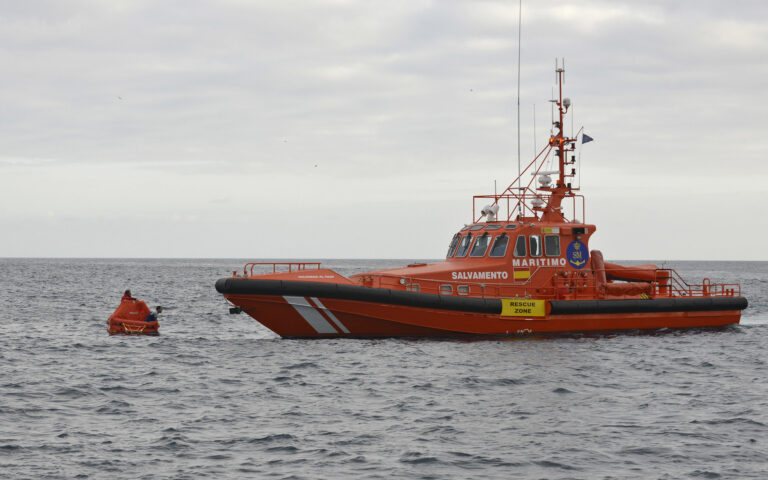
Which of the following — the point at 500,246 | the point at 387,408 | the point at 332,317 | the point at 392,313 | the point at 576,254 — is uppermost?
the point at 500,246

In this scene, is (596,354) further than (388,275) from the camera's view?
No

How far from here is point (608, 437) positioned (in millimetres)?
10992

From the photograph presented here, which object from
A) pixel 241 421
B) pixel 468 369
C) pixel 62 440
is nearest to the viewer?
pixel 62 440

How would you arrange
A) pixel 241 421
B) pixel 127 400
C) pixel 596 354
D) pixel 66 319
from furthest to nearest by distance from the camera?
pixel 66 319
pixel 596 354
pixel 127 400
pixel 241 421

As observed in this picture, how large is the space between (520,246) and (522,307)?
5.27 feet

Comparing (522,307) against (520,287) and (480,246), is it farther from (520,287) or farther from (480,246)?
(480,246)

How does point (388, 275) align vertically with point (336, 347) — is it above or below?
above

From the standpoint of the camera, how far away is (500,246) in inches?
800

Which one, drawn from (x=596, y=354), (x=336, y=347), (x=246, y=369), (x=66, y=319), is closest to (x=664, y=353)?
(x=596, y=354)

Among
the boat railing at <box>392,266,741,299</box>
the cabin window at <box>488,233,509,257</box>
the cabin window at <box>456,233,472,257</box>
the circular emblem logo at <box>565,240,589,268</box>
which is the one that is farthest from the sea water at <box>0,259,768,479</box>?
the cabin window at <box>456,233,472,257</box>

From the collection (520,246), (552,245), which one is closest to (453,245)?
(520,246)

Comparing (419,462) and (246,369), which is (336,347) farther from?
(419,462)

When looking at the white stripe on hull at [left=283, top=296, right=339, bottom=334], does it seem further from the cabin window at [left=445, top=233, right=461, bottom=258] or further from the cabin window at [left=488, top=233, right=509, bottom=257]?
the cabin window at [left=488, top=233, right=509, bottom=257]

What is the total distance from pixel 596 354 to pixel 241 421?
886 cm
